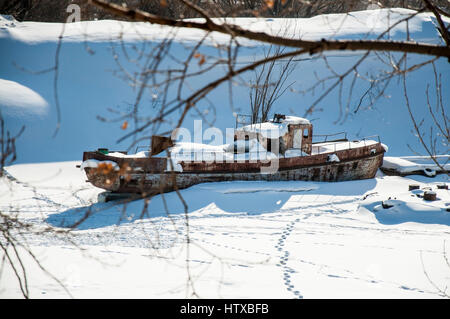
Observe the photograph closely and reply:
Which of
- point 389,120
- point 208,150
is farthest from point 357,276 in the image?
point 389,120

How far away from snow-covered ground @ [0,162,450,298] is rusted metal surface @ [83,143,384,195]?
1.08 feet

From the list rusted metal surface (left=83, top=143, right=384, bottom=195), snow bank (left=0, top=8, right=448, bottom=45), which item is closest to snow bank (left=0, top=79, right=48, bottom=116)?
snow bank (left=0, top=8, right=448, bottom=45)

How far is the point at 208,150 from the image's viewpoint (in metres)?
12.5

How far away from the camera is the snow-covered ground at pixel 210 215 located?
553cm

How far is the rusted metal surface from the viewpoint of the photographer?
1111 cm

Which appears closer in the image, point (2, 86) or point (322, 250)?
point (322, 250)

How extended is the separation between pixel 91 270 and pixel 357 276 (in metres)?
3.32

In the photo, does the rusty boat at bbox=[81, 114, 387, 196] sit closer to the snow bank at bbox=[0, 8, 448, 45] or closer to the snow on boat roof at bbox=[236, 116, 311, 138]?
the snow on boat roof at bbox=[236, 116, 311, 138]

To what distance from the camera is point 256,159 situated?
487 inches

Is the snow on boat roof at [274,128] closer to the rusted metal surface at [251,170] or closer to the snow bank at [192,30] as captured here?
the rusted metal surface at [251,170]

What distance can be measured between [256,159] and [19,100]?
9.84m

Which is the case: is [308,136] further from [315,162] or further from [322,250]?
[322,250]
